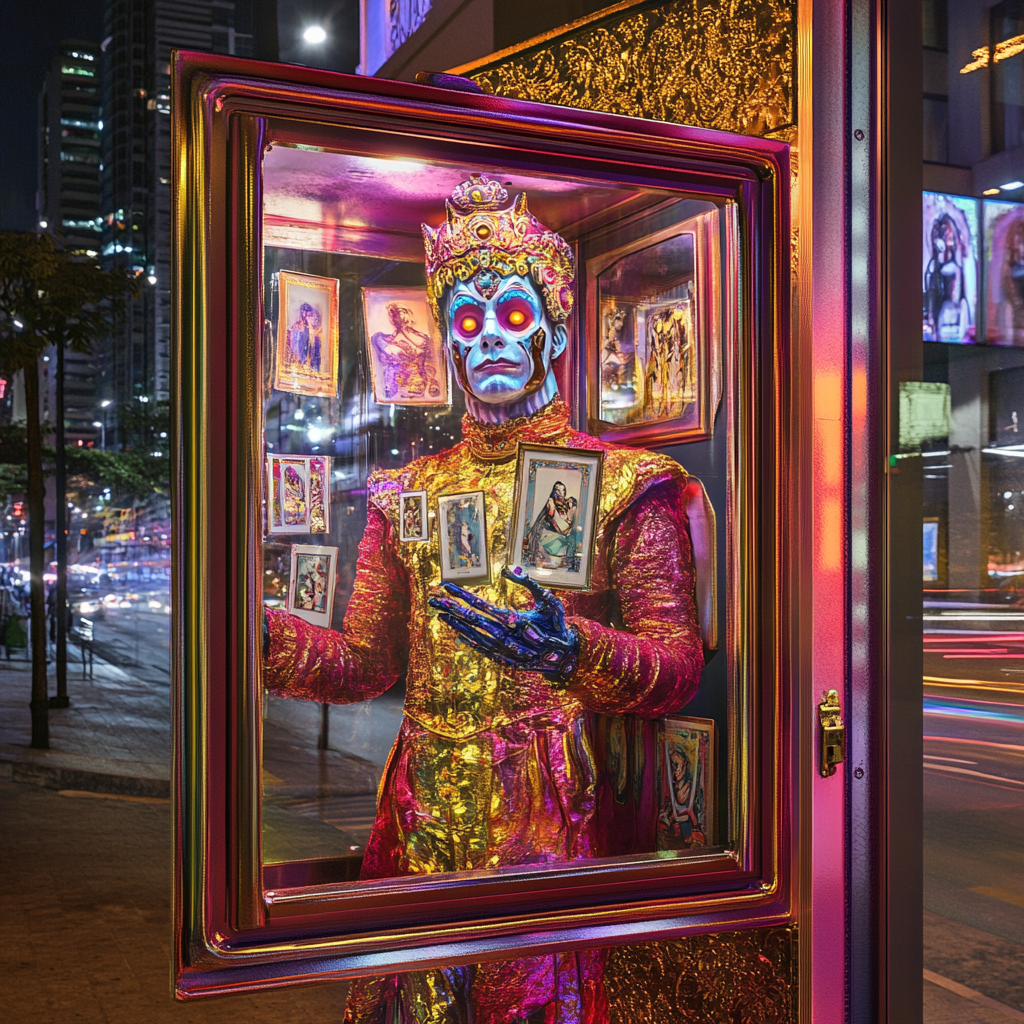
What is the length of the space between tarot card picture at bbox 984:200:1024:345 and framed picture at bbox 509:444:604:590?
1049 mm

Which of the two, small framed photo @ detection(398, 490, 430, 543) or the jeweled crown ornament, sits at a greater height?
the jeweled crown ornament

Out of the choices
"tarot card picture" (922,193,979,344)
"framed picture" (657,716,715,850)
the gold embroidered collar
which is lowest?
"framed picture" (657,716,715,850)

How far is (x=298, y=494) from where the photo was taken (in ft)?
6.60

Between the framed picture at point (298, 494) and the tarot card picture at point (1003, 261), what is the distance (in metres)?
1.56

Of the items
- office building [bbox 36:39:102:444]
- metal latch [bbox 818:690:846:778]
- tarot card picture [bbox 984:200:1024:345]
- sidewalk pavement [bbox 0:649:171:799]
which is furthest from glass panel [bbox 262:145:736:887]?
office building [bbox 36:39:102:444]

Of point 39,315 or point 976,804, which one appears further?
point 39,315

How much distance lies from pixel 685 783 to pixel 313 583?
35.8 inches

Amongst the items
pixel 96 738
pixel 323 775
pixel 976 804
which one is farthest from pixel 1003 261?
pixel 96 738

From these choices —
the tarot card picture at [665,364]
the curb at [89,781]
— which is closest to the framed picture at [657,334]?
the tarot card picture at [665,364]

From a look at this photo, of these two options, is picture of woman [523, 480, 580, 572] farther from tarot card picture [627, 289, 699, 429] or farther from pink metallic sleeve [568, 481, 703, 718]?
tarot card picture [627, 289, 699, 429]

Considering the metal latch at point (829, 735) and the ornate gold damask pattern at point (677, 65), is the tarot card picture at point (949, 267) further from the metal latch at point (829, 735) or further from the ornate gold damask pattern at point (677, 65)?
the metal latch at point (829, 735)

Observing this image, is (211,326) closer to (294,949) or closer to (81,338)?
(294,949)

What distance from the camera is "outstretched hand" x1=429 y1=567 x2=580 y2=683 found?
1853 millimetres

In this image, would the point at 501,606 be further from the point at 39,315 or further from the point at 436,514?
the point at 39,315
